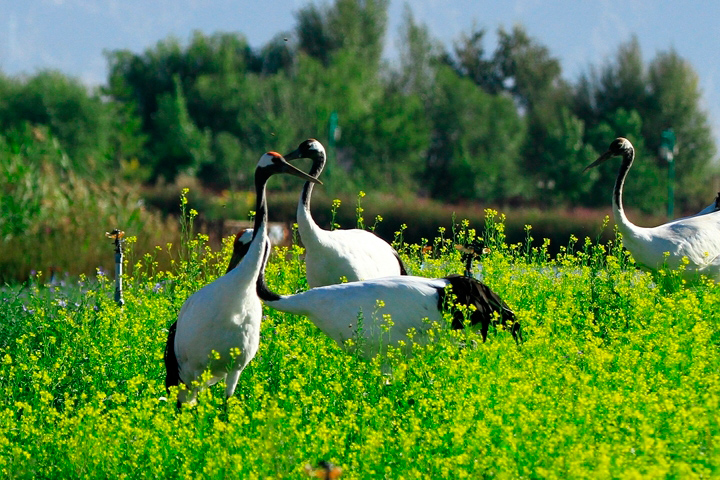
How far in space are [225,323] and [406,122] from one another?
3848 cm

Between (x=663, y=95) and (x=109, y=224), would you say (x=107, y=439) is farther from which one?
(x=663, y=95)

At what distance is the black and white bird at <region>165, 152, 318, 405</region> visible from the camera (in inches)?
203

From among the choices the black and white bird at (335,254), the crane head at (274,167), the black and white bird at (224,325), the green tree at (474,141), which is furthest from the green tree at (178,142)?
the black and white bird at (224,325)

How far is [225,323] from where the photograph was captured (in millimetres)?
5180

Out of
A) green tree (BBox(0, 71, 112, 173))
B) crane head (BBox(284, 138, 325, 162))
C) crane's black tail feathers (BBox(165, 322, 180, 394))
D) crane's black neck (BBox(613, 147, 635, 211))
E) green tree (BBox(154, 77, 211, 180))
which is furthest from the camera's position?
green tree (BBox(154, 77, 211, 180))

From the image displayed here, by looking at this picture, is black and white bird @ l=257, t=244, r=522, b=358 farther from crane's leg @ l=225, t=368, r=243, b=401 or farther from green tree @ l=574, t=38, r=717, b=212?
green tree @ l=574, t=38, r=717, b=212

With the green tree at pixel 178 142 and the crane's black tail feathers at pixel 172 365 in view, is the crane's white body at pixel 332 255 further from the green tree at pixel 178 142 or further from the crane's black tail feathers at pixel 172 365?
the green tree at pixel 178 142

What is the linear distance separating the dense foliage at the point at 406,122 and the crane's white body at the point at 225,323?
1105 inches

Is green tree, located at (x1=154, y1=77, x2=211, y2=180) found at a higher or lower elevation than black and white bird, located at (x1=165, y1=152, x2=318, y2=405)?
higher

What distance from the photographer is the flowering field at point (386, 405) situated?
391cm

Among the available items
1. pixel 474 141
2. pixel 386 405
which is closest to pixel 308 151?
pixel 386 405

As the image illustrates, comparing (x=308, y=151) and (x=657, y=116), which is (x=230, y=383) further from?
(x=657, y=116)

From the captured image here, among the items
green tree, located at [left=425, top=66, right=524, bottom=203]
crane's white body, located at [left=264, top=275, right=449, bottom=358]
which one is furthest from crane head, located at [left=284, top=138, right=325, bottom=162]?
green tree, located at [left=425, top=66, right=524, bottom=203]

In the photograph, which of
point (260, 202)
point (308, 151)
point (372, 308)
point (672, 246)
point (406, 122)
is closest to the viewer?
point (260, 202)
